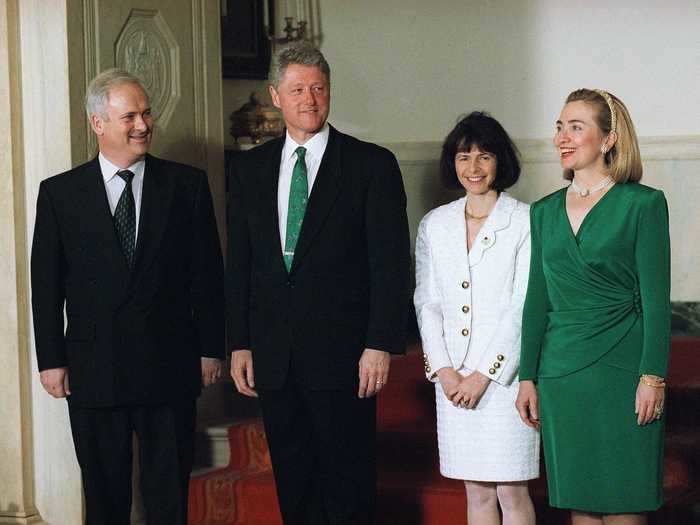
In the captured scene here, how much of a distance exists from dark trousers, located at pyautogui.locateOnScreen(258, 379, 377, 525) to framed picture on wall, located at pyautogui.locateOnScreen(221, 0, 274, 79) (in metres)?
2.81

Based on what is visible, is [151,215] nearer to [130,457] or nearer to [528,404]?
[130,457]

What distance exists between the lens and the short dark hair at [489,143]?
3843mm

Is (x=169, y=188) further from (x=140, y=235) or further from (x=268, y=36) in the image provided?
(x=268, y=36)

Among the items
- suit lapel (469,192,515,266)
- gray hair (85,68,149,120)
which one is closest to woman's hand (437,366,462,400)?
suit lapel (469,192,515,266)

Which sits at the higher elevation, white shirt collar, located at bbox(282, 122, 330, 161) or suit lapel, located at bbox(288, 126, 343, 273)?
white shirt collar, located at bbox(282, 122, 330, 161)

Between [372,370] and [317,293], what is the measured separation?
0.90ft

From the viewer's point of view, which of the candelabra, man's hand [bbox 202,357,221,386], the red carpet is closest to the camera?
man's hand [bbox 202,357,221,386]

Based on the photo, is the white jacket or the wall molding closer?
the white jacket

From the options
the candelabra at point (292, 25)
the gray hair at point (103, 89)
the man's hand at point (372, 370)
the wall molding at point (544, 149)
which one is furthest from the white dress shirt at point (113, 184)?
the wall molding at point (544, 149)

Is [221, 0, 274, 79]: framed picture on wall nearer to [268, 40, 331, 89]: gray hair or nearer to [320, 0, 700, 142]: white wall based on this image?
[320, 0, 700, 142]: white wall

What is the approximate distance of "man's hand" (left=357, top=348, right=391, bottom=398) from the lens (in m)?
3.61

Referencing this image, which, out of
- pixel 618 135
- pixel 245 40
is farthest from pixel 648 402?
pixel 245 40

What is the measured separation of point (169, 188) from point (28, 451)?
4.34ft

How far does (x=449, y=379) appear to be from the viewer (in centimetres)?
372
